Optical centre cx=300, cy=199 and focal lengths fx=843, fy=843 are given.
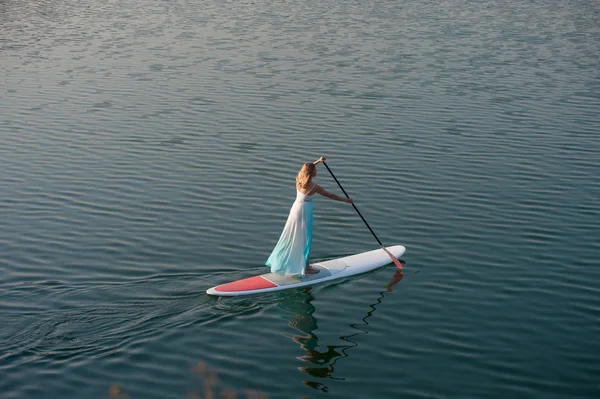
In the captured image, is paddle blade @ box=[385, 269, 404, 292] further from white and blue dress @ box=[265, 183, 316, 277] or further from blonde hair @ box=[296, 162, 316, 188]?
blonde hair @ box=[296, 162, 316, 188]

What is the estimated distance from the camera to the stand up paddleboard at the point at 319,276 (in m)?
13.2

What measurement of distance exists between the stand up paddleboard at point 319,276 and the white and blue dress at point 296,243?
16cm

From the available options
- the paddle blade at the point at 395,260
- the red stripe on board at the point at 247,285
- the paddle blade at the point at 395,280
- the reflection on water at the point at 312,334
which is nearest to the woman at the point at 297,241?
the red stripe on board at the point at 247,285

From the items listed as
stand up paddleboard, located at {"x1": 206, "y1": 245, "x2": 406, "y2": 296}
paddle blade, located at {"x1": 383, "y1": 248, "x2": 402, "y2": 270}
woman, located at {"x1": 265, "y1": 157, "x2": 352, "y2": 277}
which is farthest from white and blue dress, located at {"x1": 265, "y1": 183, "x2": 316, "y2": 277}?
paddle blade, located at {"x1": 383, "y1": 248, "x2": 402, "y2": 270}

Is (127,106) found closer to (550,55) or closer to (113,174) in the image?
(113,174)

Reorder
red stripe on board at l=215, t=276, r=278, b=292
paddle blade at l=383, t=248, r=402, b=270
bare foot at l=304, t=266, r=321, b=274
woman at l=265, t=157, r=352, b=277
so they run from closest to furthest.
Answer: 1. red stripe on board at l=215, t=276, r=278, b=292
2. woman at l=265, t=157, r=352, b=277
3. bare foot at l=304, t=266, r=321, b=274
4. paddle blade at l=383, t=248, r=402, b=270

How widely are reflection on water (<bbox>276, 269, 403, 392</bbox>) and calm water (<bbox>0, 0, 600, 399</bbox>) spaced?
0.14 ft

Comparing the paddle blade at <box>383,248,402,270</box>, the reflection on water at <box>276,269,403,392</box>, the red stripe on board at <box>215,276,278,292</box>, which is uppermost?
the paddle blade at <box>383,248,402,270</box>

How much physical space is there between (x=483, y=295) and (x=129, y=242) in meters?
6.37

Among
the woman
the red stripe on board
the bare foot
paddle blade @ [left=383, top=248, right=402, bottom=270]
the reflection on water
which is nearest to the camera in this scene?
the reflection on water

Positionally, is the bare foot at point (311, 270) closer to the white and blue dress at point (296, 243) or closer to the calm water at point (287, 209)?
the white and blue dress at point (296, 243)

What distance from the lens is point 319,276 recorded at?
14.0 m

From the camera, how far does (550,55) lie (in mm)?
32531

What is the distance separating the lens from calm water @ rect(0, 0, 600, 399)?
37.0 ft
